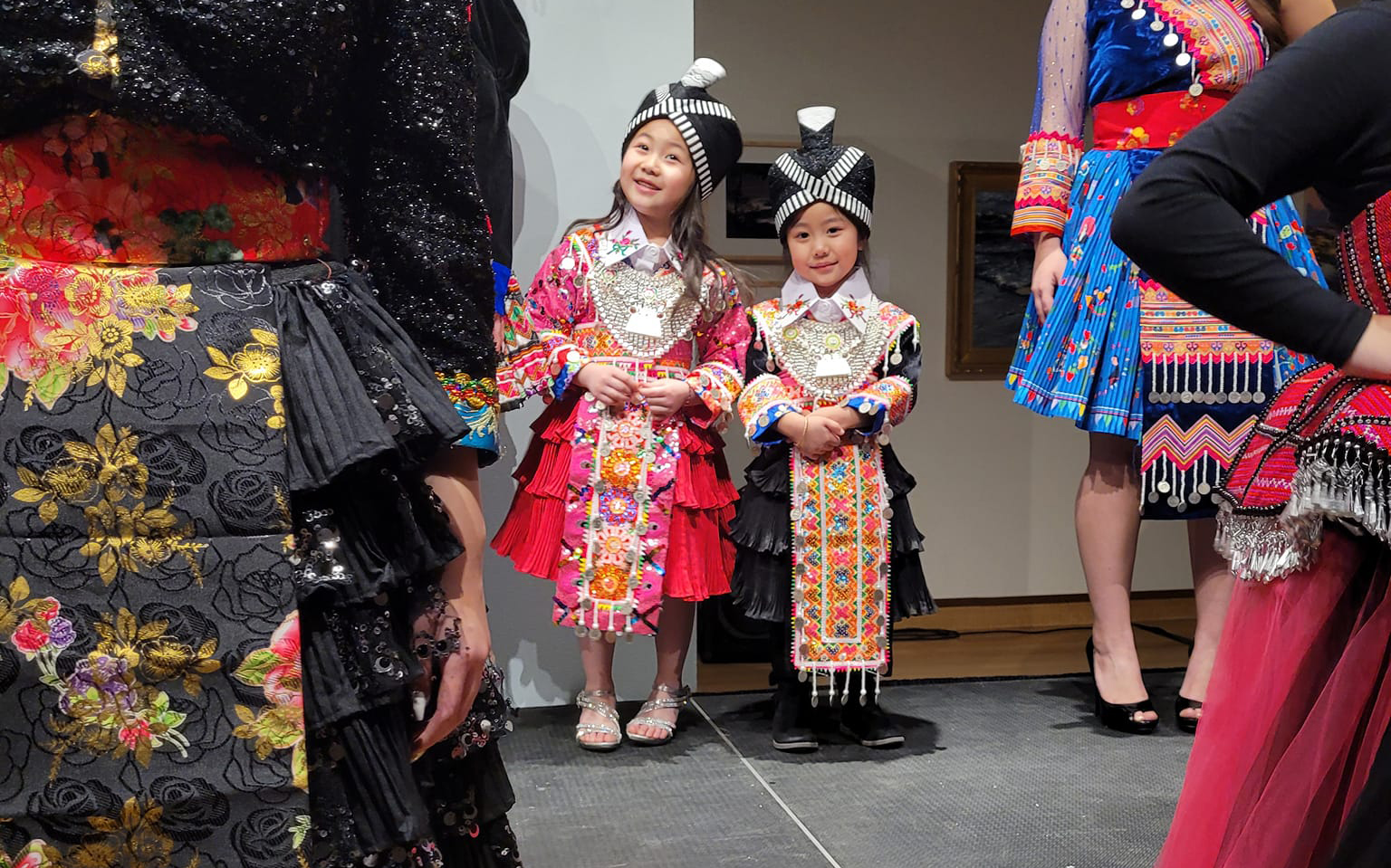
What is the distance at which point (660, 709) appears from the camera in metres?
2.54

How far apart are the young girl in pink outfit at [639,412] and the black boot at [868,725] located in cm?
34

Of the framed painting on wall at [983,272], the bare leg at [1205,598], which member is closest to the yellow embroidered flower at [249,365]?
the bare leg at [1205,598]

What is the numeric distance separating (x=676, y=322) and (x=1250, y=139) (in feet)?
5.42

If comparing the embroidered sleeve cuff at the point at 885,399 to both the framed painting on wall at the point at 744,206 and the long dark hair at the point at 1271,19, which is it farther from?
the framed painting on wall at the point at 744,206

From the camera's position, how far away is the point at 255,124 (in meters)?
0.86

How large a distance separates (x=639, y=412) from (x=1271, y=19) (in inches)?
54.7

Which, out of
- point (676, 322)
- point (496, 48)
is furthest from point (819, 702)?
point (496, 48)

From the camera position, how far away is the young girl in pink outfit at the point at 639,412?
2436 mm

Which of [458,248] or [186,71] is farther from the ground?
[186,71]

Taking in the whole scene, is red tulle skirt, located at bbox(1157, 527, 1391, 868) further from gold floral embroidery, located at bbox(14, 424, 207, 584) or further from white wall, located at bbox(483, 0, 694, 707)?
white wall, located at bbox(483, 0, 694, 707)

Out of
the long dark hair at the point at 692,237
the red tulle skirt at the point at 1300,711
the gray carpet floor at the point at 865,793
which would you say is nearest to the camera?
the red tulle skirt at the point at 1300,711

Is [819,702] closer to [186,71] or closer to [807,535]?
[807,535]

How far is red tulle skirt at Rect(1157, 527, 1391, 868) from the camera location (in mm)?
1013

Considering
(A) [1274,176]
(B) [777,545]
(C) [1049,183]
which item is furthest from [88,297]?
(C) [1049,183]
